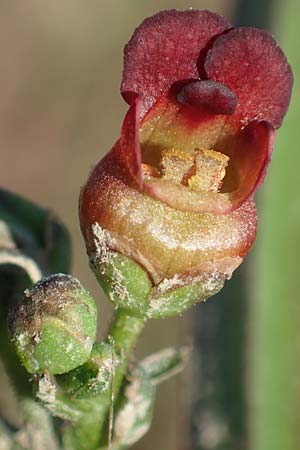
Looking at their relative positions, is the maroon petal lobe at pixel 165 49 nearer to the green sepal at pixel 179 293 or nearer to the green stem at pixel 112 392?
the green sepal at pixel 179 293

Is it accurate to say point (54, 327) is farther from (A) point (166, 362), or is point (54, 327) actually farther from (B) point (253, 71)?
(B) point (253, 71)

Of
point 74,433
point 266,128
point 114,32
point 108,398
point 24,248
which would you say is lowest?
point 114,32

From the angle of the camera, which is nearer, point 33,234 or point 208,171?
point 208,171

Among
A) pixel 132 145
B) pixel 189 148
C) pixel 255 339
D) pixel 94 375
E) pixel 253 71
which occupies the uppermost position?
pixel 253 71

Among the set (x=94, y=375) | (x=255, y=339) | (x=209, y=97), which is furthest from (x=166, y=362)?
(x=255, y=339)

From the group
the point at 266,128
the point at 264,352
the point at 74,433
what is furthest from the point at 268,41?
the point at 264,352

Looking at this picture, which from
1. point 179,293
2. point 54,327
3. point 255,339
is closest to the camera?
point 54,327

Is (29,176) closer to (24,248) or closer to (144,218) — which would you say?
(24,248)

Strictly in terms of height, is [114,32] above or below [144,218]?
below
